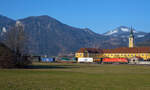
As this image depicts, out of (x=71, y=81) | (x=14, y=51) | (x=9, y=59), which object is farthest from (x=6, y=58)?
(x=71, y=81)

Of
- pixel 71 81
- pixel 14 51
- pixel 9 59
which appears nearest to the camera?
pixel 71 81

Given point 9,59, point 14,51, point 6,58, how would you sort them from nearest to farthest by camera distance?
point 6,58 < point 9,59 < point 14,51

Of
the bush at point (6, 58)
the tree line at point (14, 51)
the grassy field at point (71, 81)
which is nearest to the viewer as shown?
the grassy field at point (71, 81)

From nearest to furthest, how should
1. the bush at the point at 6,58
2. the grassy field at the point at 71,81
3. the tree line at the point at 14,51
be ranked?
the grassy field at the point at 71,81, the bush at the point at 6,58, the tree line at the point at 14,51

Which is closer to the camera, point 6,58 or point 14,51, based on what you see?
point 6,58

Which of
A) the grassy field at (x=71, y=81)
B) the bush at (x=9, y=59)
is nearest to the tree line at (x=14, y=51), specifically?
the bush at (x=9, y=59)

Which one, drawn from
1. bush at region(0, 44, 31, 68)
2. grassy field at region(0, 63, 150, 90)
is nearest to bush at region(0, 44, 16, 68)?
bush at region(0, 44, 31, 68)

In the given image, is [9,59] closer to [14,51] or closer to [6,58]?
[6,58]

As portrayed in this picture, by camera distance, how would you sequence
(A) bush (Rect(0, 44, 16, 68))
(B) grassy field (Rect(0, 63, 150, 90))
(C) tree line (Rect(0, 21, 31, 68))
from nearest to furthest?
1. (B) grassy field (Rect(0, 63, 150, 90))
2. (A) bush (Rect(0, 44, 16, 68))
3. (C) tree line (Rect(0, 21, 31, 68))

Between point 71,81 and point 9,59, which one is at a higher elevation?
point 9,59

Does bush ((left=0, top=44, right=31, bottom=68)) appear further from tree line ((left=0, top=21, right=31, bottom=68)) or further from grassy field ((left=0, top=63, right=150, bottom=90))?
grassy field ((left=0, top=63, right=150, bottom=90))

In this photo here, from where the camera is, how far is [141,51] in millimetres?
195000

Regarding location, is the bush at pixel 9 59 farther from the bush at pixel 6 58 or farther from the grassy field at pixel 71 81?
the grassy field at pixel 71 81

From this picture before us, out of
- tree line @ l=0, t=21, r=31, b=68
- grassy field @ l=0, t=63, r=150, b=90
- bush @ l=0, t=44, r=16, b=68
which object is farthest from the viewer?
tree line @ l=0, t=21, r=31, b=68
